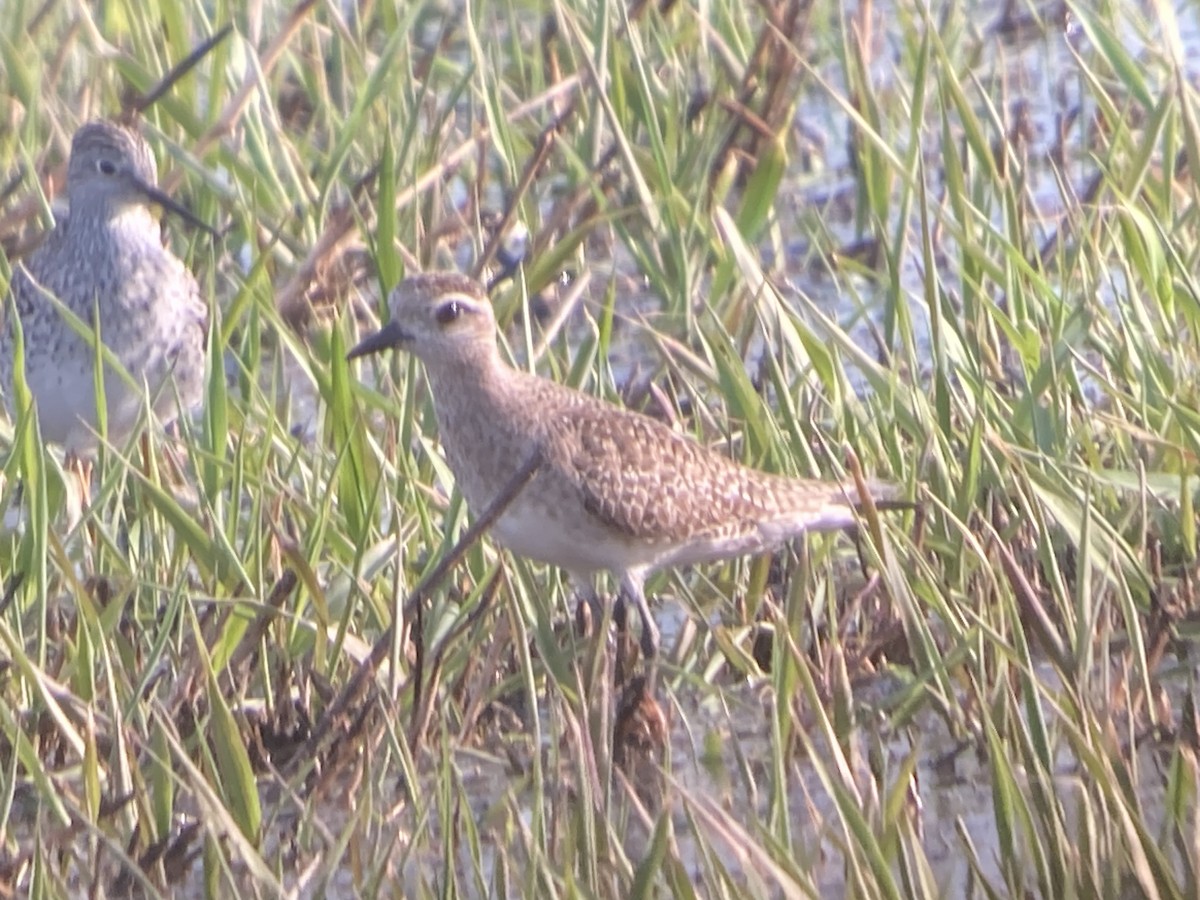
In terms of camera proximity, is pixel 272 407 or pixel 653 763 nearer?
pixel 653 763

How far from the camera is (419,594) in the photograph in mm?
4301

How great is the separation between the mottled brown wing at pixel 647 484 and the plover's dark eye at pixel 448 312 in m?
0.32

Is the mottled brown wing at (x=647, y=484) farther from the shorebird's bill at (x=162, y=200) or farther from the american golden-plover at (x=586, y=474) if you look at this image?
the shorebird's bill at (x=162, y=200)

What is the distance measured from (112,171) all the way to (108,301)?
1.44 ft

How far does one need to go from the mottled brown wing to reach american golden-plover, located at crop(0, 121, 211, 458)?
5.15 feet

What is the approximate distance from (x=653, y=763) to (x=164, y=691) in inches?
41.1

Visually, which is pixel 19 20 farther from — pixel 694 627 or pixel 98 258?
pixel 694 627

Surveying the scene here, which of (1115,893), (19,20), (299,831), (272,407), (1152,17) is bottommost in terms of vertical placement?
(299,831)

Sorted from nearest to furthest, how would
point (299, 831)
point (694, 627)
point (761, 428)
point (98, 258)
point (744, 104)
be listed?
point (299, 831), point (694, 627), point (761, 428), point (98, 258), point (744, 104)

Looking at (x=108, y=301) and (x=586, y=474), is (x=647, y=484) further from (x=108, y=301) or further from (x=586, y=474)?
(x=108, y=301)

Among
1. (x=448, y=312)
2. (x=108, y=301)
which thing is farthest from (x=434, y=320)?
(x=108, y=301)

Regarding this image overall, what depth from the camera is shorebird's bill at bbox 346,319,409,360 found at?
17.1 feet

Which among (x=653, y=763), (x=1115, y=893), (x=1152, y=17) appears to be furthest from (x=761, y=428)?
(x=1152, y=17)

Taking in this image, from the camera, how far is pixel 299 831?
4.38 m
